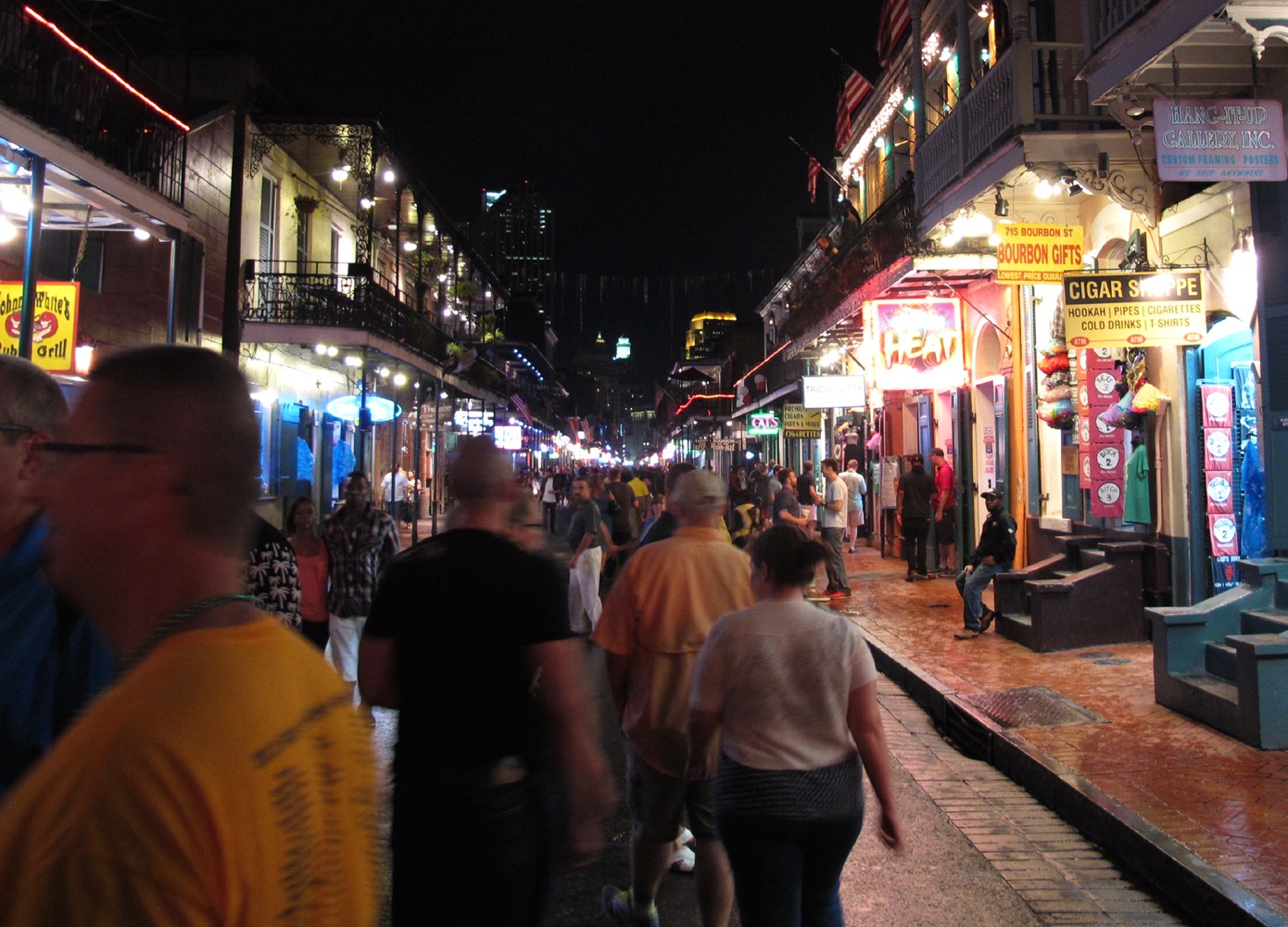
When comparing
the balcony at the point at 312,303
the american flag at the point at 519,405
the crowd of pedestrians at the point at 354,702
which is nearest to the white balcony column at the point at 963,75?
the crowd of pedestrians at the point at 354,702

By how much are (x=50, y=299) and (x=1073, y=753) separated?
10.7m

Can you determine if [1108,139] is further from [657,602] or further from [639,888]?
[639,888]

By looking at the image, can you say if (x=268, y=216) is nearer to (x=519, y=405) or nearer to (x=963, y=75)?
(x=963, y=75)

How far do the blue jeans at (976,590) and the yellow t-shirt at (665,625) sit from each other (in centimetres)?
761

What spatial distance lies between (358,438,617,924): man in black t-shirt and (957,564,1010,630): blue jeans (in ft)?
29.2

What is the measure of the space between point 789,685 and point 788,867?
1.82ft

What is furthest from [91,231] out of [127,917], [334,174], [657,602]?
[127,917]

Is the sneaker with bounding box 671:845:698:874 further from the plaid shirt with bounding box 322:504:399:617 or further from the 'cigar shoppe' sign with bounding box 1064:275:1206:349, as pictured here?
the 'cigar shoppe' sign with bounding box 1064:275:1206:349

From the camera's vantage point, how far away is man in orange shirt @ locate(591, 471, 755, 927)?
3809mm

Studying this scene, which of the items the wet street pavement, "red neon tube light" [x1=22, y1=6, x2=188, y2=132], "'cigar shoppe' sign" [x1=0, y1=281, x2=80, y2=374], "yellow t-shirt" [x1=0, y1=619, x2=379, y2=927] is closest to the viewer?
"yellow t-shirt" [x1=0, y1=619, x2=379, y2=927]

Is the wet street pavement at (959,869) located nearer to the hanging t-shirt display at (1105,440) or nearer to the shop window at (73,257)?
the hanging t-shirt display at (1105,440)

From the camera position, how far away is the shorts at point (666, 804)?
3812mm

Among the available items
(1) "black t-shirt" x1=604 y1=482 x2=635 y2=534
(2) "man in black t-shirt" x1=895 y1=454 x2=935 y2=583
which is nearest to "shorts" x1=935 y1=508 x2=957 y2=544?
(2) "man in black t-shirt" x1=895 y1=454 x2=935 y2=583

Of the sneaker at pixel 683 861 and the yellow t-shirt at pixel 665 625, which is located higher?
the yellow t-shirt at pixel 665 625
